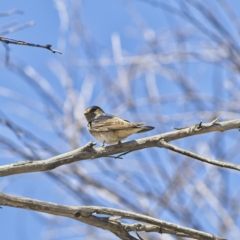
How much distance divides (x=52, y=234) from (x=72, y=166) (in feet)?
2.39

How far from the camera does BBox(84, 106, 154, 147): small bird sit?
9.53ft

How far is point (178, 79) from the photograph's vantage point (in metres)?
3.51

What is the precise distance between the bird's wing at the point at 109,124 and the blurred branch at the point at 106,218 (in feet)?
3.55

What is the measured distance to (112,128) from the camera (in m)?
3.02

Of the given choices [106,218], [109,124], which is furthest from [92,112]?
[106,218]

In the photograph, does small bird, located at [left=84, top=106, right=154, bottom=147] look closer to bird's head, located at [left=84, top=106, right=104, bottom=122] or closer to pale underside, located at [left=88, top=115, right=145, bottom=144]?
pale underside, located at [left=88, top=115, right=145, bottom=144]

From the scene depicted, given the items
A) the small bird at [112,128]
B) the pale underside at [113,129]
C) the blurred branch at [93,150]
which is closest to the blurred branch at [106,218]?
the blurred branch at [93,150]

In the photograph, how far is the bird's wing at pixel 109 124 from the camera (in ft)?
9.72

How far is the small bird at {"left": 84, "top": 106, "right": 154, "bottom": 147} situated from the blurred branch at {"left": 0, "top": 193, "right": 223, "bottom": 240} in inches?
32.1

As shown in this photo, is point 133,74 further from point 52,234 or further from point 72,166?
point 52,234

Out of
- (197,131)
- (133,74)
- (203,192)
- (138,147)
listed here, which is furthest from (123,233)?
(133,74)

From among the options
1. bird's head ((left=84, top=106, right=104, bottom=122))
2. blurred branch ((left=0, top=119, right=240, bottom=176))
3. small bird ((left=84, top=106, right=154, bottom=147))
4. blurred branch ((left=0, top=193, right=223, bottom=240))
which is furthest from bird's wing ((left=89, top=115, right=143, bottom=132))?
blurred branch ((left=0, top=193, right=223, bottom=240))

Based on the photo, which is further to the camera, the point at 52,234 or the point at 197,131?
the point at 52,234

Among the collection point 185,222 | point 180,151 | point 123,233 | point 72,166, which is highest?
point 72,166
